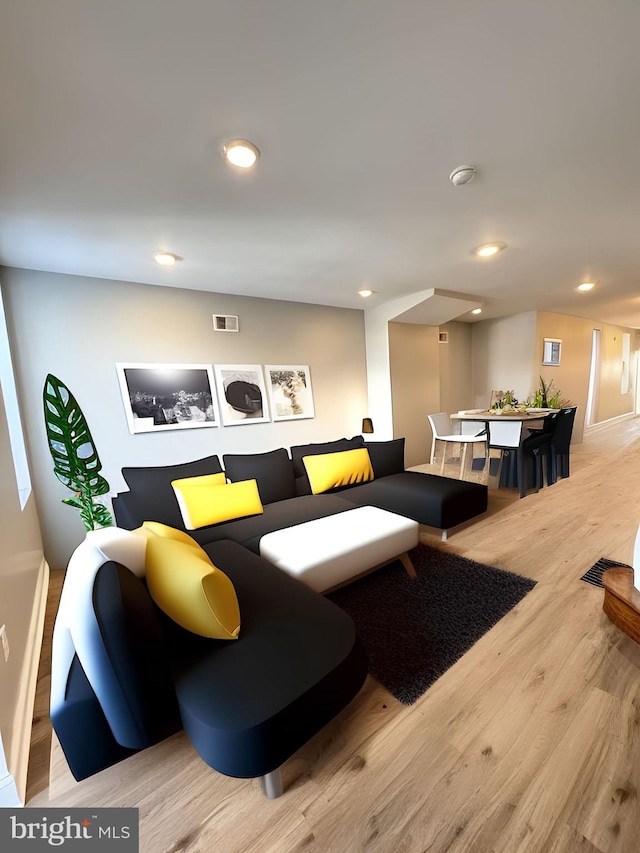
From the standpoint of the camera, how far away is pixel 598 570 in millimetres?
2227

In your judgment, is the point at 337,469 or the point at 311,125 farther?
the point at 337,469

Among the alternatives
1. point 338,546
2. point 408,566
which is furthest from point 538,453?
point 338,546

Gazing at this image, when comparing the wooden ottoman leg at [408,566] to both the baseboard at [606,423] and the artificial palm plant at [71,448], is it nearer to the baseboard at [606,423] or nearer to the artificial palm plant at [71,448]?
the artificial palm plant at [71,448]

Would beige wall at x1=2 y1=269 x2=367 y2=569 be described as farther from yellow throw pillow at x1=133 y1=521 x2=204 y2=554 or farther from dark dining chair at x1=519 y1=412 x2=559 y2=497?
dark dining chair at x1=519 y1=412 x2=559 y2=497

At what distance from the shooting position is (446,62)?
117 centimetres

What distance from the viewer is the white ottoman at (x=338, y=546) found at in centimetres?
188

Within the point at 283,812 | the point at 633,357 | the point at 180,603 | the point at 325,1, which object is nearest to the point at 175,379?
the point at 180,603

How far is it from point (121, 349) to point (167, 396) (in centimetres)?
62

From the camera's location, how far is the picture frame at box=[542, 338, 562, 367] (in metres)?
5.88

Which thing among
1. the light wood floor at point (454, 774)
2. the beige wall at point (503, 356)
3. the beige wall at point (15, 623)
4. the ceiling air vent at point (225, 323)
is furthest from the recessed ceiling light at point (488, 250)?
the beige wall at point (15, 623)

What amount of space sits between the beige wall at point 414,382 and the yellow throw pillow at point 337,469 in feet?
5.95

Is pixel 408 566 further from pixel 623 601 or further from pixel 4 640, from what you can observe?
pixel 4 640

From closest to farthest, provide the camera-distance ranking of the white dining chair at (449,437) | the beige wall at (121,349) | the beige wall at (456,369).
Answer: the beige wall at (121,349)
the white dining chair at (449,437)
the beige wall at (456,369)

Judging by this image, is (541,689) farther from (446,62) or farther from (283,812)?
(446,62)
